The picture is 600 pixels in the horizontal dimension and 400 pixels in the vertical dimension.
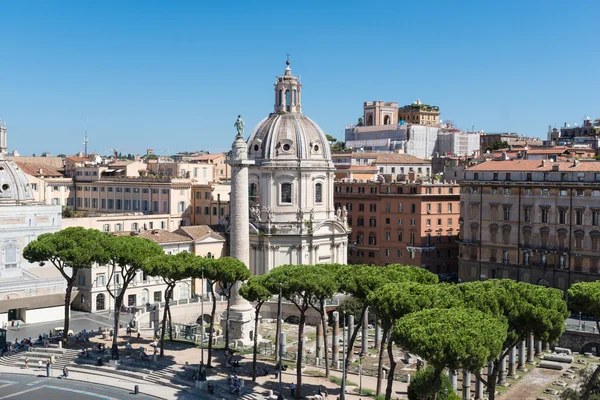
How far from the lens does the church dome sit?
2923 inches

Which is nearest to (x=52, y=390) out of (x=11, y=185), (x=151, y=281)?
(x=151, y=281)

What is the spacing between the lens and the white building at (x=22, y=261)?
63.6 m

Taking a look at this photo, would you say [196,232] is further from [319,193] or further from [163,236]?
[319,193]

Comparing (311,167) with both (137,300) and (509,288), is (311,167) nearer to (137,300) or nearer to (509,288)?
(137,300)

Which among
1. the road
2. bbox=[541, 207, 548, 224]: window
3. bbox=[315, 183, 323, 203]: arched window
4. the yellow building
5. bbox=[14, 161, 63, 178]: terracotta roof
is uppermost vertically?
the yellow building

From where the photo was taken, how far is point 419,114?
6412 inches

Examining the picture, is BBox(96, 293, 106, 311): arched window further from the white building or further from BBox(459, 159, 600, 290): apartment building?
BBox(459, 159, 600, 290): apartment building

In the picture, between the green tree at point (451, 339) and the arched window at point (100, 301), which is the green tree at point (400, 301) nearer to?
the green tree at point (451, 339)

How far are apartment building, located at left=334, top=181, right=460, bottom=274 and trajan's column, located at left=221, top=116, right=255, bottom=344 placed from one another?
27001 millimetres

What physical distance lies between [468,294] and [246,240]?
22500mm

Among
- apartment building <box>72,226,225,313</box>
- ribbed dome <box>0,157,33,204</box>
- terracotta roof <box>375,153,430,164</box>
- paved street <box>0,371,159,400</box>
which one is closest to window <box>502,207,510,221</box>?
apartment building <box>72,226,225,313</box>

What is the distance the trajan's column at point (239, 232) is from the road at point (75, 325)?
10687 mm

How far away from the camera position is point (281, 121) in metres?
75.6

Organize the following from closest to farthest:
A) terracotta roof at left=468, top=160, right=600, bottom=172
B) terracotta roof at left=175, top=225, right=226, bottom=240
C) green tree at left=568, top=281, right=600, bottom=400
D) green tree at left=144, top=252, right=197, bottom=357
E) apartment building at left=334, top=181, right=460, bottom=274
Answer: green tree at left=568, top=281, right=600, bottom=400 < green tree at left=144, top=252, right=197, bottom=357 < terracotta roof at left=468, top=160, right=600, bottom=172 < terracotta roof at left=175, top=225, right=226, bottom=240 < apartment building at left=334, top=181, right=460, bottom=274
